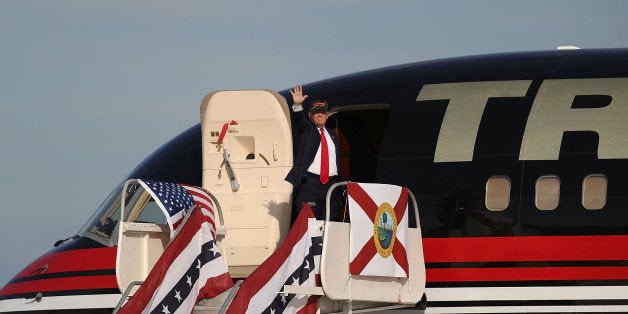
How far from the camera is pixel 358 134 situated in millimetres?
16844

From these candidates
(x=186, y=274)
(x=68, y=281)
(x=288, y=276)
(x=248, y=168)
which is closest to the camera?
(x=288, y=276)

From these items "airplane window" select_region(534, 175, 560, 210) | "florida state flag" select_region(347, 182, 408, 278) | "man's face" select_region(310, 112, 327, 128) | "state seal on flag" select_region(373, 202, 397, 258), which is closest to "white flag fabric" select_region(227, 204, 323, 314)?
"florida state flag" select_region(347, 182, 408, 278)

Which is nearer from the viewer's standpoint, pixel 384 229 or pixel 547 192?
pixel 384 229

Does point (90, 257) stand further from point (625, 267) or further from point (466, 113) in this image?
point (625, 267)

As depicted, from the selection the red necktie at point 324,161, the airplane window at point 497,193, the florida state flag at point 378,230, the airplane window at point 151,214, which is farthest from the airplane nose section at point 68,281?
the airplane window at point 497,193

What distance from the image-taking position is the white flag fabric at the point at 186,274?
14750 millimetres

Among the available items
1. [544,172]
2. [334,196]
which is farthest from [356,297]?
[544,172]

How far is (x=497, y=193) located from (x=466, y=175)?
0.44m

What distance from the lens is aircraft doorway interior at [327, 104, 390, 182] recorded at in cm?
1650

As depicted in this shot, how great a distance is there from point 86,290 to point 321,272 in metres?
4.31

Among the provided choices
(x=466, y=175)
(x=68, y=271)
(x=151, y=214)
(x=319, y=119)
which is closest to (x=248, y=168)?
(x=319, y=119)

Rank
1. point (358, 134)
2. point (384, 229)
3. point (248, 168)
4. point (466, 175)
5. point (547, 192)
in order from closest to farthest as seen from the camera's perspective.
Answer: point (384, 229)
point (547, 192)
point (466, 175)
point (248, 168)
point (358, 134)

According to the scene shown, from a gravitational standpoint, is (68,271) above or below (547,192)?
below

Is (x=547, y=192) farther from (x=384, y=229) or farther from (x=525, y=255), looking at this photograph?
(x=384, y=229)
